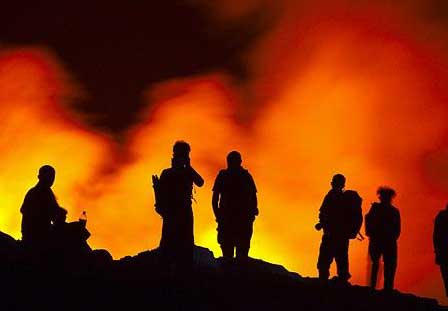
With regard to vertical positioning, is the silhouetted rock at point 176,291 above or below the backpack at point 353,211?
below

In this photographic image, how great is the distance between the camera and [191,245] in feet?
56.1

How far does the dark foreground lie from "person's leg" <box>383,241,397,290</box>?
3.49 ft

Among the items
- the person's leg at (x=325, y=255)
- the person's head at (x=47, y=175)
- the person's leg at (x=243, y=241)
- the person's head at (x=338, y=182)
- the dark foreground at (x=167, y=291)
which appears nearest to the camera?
the dark foreground at (x=167, y=291)

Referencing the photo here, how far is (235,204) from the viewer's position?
1780 cm

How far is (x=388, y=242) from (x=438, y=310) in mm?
2151

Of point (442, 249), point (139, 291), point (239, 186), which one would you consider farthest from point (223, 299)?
point (442, 249)

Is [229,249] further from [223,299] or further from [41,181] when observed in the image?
[41,181]

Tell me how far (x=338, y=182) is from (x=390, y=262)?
2.49m

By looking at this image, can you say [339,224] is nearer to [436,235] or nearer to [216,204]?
[436,235]

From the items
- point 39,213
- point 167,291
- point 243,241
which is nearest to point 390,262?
point 243,241

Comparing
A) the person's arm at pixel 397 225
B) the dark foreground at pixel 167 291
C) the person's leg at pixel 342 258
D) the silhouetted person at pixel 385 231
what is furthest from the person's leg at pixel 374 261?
the dark foreground at pixel 167 291

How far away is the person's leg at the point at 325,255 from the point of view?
18.9m

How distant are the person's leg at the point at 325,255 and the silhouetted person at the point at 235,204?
7.25 ft

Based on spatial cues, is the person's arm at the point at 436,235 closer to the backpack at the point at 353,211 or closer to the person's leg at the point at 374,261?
the person's leg at the point at 374,261
